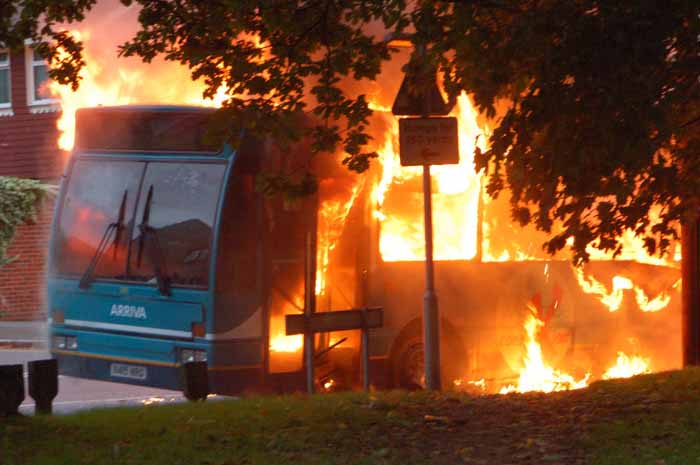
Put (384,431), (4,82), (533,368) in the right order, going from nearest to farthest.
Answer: (384,431)
(533,368)
(4,82)

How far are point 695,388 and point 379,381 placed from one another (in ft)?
12.1

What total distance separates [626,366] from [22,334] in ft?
42.3

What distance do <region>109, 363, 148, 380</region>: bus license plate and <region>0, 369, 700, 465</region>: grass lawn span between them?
1.64m

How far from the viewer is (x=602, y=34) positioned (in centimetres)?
830

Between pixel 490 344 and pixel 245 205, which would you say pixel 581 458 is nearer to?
pixel 245 205

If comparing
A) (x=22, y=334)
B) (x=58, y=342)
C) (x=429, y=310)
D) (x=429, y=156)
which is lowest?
(x=22, y=334)

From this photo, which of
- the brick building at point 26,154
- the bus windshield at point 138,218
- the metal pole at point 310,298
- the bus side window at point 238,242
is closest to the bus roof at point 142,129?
the bus windshield at point 138,218

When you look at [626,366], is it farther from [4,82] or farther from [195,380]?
[4,82]

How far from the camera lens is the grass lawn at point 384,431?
7.68m

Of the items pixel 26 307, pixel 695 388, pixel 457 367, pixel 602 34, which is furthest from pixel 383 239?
pixel 26 307

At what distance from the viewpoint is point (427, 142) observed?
36.2 feet

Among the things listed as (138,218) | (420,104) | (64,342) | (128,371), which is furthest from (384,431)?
(64,342)

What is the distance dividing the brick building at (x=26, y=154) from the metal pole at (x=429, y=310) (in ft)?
51.4

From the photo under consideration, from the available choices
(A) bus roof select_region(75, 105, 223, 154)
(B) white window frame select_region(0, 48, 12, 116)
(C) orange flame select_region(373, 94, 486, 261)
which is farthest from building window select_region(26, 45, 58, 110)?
(C) orange flame select_region(373, 94, 486, 261)
